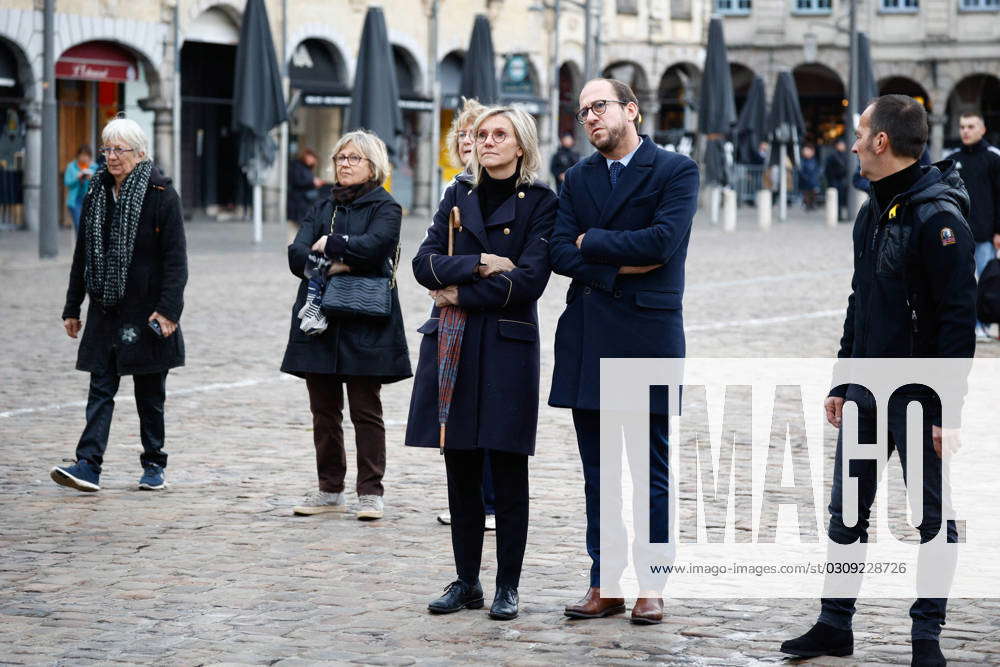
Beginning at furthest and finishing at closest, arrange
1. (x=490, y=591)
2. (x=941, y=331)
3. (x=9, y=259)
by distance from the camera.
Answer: (x=9, y=259)
(x=490, y=591)
(x=941, y=331)

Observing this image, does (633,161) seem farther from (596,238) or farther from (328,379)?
(328,379)

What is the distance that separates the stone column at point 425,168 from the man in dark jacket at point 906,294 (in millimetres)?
36488

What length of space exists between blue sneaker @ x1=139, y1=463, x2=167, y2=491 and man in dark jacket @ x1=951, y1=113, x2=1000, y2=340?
7.52m

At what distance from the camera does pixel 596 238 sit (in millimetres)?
5898

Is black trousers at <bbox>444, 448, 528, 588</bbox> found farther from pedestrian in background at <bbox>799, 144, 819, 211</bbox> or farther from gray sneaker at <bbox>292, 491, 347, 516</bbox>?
pedestrian in background at <bbox>799, 144, 819, 211</bbox>

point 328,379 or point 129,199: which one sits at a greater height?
point 129,199

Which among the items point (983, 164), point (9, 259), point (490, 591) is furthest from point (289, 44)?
point (490, 591)

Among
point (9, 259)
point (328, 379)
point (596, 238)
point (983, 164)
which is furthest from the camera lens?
point (9, 259)

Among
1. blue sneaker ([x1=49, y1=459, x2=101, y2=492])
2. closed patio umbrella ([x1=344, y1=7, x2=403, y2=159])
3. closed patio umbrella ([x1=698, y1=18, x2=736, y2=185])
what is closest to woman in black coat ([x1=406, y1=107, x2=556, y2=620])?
blue sneaker ([x1=49, y1=459, x2=101, y2=492])

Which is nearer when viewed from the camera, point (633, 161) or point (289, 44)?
point (633, 161)

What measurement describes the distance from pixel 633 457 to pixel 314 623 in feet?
4.09

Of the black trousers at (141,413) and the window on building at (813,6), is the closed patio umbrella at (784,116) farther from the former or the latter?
the black trousers at (141,413)

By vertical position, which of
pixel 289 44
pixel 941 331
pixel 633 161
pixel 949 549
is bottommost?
pixel 949 549

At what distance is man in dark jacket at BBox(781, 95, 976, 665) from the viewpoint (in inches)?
205
